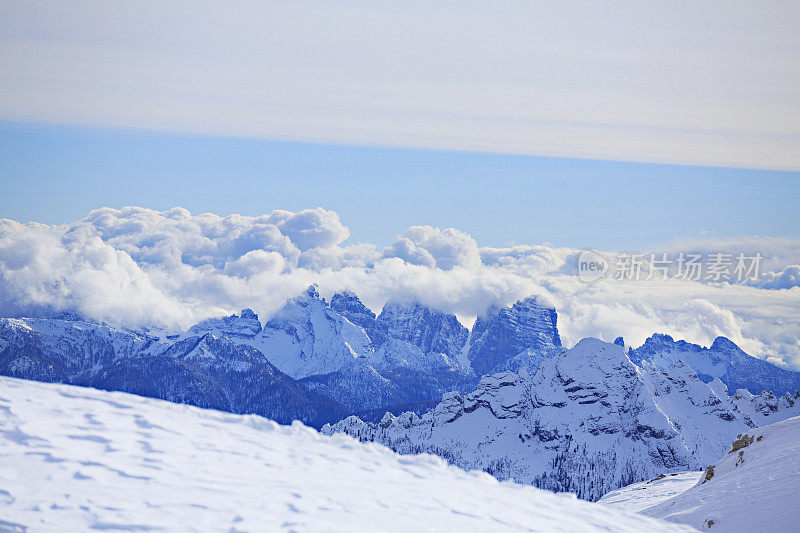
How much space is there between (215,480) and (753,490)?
38.6 m

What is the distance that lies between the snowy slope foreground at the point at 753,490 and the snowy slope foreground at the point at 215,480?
47.8 ft

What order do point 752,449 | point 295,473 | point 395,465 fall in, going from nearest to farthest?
point 295,473 → point 395,465 → point 752,449

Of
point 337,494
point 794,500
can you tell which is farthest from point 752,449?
point 337,494

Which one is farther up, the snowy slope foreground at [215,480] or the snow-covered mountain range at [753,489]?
the snowy slope foreground at [215,480]

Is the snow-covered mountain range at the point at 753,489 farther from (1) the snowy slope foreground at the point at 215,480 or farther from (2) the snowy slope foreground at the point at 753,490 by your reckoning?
(1) the snowy slope foreground at the point at 215,480

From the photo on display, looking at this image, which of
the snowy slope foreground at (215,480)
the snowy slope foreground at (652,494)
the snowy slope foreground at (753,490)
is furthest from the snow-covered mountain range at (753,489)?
the snowy slope foreground at (652,494)

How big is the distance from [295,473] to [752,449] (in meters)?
51.4

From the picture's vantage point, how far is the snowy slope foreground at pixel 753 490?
3909cm

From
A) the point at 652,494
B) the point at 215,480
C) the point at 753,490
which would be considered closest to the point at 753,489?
the point at 753,490

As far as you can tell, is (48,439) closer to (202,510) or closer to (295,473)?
(202,510)

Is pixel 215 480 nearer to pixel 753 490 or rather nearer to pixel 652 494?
pixel 753 490

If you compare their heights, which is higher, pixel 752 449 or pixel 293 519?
pixel 293 519

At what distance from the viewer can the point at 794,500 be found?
39000mm

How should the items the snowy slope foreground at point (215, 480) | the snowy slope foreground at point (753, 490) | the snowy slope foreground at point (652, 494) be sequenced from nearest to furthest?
the snowy slope foreground at point (215, 480), the snowy slope foreground at point (753, 490), the snowy slope foreground at point (652, 494)
